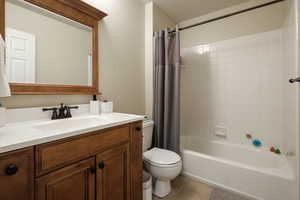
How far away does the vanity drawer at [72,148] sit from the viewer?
67 cm

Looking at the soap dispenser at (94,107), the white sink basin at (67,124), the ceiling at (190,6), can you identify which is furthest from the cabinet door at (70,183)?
the ceiling at (190,6)

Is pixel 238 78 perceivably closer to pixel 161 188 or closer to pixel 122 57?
pixel 122 57

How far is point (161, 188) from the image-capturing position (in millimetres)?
1528

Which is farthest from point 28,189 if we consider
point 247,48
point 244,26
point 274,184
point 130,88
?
point 244,26

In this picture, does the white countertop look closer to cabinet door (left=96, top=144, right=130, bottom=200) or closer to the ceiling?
cabinet door (left=96, top=144, right=130, bottom=200)

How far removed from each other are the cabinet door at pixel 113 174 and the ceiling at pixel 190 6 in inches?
81.9

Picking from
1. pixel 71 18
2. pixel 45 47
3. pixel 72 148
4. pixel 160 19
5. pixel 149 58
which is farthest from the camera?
pixel 160 19

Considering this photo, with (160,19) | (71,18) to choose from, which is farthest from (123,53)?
(160,19)

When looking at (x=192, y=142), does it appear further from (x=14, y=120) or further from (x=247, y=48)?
(x=14, y=120)

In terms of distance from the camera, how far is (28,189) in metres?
0.62

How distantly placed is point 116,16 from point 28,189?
176 cm

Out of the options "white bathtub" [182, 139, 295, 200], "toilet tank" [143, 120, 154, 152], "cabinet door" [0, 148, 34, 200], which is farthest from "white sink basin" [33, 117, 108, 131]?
Result: "white bathtub" [182, 139, 295, 200]

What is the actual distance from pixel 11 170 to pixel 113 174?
0.58 metres

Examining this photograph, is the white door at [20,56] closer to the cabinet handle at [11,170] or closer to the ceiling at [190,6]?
the cabinet handle at [11,170]
